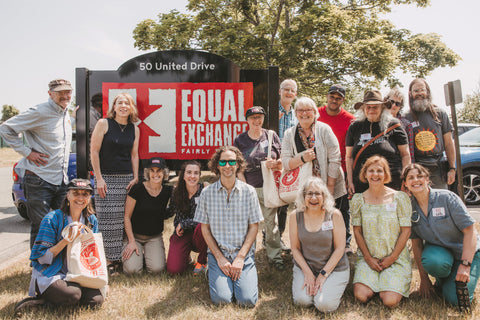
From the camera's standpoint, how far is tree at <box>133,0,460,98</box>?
34.0ft

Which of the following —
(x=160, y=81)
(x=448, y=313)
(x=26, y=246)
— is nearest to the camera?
(x=448, y=313)

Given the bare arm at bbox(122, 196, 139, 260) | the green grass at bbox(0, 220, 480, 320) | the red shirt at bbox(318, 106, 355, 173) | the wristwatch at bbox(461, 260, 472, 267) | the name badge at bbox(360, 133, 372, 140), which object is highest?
the red shirt at bbox(318, 106, 355, 173)

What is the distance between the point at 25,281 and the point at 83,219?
4.37ft

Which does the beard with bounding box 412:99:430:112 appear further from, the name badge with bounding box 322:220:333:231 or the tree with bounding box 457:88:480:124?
the tree with bounding box 457:88:480:124

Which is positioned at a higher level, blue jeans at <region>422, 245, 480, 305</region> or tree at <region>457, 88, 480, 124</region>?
tree at <region>457, 88, 480, 124</region>

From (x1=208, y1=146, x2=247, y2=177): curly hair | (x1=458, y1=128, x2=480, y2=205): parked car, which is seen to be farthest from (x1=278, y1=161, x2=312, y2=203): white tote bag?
(x1=458, y1=128, x2=480, y2=205): parked car

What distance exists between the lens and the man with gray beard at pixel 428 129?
4.04 meters

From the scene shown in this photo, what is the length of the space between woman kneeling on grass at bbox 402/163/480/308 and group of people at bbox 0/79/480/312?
0.01 meters

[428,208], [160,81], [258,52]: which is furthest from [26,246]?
[258,52]

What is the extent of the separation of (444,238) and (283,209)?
6.81ft

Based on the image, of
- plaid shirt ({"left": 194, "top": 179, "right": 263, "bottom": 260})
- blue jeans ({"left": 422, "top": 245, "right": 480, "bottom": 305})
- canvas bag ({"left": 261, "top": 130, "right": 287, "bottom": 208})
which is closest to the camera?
blue jeans ({"left": 422, "top": 245, "right": 480, "bottom": 305})

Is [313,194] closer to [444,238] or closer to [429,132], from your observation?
[444,238]

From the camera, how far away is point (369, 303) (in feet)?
10.4

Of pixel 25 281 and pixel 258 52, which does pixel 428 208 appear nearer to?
pixel 25 281
